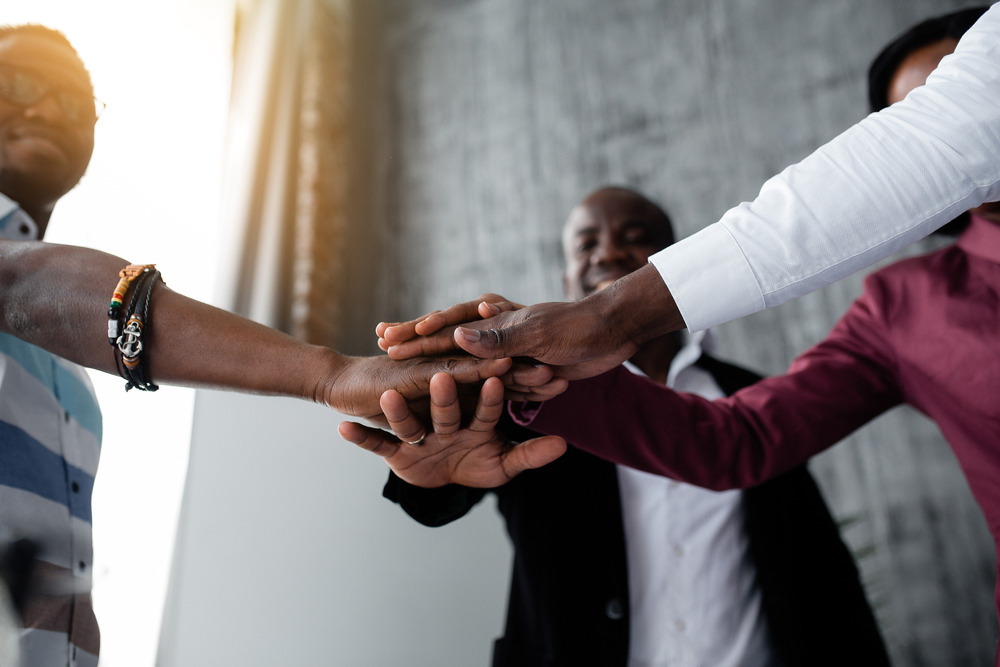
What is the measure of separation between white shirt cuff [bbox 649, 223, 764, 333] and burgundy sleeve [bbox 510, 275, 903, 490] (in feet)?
0.85

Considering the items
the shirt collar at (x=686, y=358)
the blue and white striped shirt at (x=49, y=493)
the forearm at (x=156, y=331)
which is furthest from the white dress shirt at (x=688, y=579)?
the blue and white striped shirt at (x=49, y=493)

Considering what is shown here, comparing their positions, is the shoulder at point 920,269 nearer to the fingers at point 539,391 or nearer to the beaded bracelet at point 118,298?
the fingers at point 539,391

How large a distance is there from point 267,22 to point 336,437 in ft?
5.96

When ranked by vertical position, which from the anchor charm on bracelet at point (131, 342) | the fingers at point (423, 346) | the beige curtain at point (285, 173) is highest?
the beige curtain at point (285, 173)

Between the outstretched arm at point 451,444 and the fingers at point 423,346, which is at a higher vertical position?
the fingers at point 423,346

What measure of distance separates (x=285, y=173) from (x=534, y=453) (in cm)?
197

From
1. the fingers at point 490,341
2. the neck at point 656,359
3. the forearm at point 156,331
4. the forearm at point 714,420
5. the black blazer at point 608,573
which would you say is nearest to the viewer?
the forearm at point 156,331

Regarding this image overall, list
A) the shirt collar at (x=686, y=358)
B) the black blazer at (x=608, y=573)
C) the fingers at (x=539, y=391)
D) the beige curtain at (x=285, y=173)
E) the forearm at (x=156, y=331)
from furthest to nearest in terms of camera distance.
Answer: the beige curtain at (x=285, y=173), the shirt collar at (x=686, y=358), the black blazer at (x=608, y=573), the fingers at (x=539, y=391), the forearm at (x=156, y=331)

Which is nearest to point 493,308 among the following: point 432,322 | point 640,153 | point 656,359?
point 432,322

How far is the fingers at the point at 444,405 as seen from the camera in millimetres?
796

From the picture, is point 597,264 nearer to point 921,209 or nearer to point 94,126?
point 921,209

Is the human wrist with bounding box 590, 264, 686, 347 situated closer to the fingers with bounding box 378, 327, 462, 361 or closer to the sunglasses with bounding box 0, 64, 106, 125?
the fingers with bounding box 378, 327, 462, 361

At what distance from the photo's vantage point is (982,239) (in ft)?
3.23

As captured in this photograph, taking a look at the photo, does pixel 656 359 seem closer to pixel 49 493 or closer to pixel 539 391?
pixel 539 391
